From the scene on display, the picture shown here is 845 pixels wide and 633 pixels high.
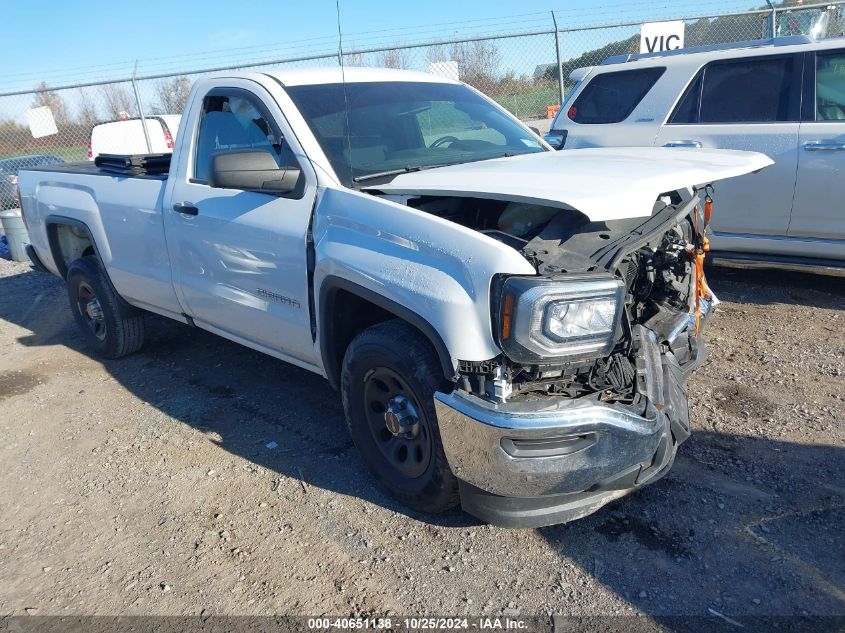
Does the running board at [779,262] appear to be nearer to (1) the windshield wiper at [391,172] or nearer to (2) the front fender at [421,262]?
(1) the windshield wiper at [391,172]

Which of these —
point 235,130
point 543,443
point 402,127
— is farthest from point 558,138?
point 543,443

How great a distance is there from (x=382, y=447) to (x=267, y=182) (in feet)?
4.64

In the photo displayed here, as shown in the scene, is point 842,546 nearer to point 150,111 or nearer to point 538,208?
point 538,208

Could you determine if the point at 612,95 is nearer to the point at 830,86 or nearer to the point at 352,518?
the point at 830,86

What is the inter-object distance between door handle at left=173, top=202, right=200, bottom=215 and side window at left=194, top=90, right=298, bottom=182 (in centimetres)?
19

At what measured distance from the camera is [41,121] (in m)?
13.1

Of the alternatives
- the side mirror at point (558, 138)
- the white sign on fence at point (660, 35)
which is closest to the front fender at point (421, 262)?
the side mirror at point (558, 138)

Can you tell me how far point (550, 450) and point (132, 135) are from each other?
1207 centimetres

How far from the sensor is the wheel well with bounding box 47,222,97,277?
18.8ft

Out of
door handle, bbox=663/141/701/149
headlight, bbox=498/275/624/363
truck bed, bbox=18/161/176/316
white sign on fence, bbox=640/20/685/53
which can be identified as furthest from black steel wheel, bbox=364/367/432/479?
white sign on fence, bbox=640/20/685/53

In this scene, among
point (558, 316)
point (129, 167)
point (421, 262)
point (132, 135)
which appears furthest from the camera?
point (132, 135)

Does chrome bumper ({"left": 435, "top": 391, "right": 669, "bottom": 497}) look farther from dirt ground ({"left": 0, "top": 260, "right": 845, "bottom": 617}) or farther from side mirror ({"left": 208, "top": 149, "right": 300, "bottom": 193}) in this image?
side mirror ({"left": 208, "top": 149, "right": 300, "bottom": 193})

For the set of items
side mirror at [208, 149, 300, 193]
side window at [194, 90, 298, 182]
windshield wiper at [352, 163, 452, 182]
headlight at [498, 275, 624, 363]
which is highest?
side window at [194, 90, 298, 182]

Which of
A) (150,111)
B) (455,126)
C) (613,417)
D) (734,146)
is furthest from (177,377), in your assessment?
(150,111)
